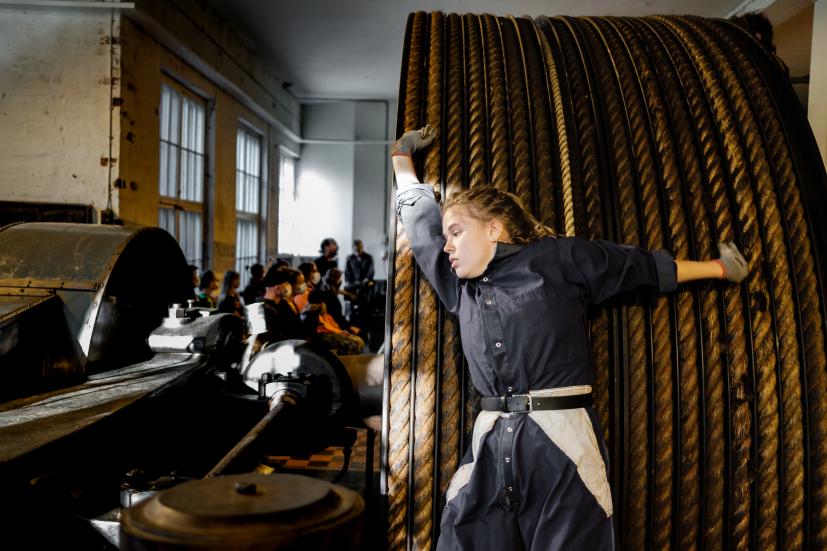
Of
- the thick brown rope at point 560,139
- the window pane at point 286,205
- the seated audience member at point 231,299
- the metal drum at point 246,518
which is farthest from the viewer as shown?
the window pane at point 286,205

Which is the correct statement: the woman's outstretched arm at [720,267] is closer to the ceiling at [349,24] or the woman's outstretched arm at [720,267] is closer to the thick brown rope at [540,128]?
the thick brown rope at [540,128]

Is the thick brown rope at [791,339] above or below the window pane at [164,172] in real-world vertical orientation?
below

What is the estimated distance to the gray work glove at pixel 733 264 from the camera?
2.02 metres

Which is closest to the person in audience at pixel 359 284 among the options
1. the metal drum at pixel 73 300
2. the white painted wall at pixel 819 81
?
the white painted wall at pixel 819 81

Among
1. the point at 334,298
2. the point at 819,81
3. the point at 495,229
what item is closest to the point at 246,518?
the point at 495,229

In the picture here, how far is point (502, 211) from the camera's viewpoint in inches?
75.7

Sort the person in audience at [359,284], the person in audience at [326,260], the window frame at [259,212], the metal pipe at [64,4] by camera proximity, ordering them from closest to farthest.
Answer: the metal pipe at [64,4] < the person in audience at [326,260] < the person in audience at [359,284] < the window frame at [259,212]

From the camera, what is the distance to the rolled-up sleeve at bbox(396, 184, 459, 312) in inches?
79.4

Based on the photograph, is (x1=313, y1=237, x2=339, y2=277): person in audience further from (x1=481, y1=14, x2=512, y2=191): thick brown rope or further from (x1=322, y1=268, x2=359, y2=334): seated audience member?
(x1=481, y1=14, x2=512, y2=191): thick brown rope

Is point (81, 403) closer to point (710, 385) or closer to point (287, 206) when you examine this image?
point (710, 385)

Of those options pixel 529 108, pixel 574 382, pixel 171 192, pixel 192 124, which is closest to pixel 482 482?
pixel 574 382

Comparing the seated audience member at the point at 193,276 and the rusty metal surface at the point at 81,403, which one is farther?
the seated audience member at the point at 193,276

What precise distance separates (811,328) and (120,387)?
7.37ft

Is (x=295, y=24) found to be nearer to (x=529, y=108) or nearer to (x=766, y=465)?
(x=529, y=108)
